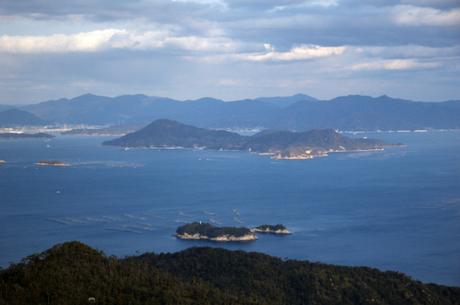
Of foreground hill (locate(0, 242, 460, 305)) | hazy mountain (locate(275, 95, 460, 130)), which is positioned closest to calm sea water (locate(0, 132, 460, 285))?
foreground hill (locate(0, 242, 460, 305))

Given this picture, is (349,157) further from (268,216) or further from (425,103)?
(425,103)

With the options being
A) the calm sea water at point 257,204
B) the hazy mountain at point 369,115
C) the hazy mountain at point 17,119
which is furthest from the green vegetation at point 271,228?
the hazy mountain at point 17,119

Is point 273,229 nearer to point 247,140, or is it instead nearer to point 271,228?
point 271,228

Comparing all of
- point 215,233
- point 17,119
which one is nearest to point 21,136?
point 17,119

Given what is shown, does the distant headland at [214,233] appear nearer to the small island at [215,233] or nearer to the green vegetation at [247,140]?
the small island at [215,233]

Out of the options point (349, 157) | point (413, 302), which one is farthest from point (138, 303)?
point (349, 157)

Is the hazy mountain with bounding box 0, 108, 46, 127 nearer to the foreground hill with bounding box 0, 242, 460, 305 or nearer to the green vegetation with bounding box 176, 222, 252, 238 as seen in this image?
the green vegetation with bounding box 176, 222, 252, 238

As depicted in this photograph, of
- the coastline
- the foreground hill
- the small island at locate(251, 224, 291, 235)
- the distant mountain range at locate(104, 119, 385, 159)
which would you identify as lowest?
the coastline
